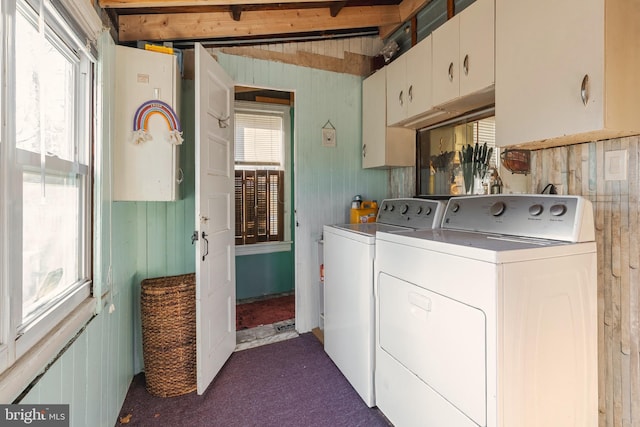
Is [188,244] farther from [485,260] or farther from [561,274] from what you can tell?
[561,274]

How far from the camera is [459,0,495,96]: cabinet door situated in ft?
5.21

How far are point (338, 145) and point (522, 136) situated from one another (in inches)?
65.6

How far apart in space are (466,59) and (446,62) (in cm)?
17

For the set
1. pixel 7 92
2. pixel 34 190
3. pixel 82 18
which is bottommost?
pixel 34 190

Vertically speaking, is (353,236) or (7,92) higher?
(7,92)

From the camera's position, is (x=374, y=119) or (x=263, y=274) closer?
(x=374, y=119)

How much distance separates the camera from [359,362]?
73.4 inches

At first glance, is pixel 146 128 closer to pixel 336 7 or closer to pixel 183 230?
pixel 183 230

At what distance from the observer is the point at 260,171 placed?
3.70m

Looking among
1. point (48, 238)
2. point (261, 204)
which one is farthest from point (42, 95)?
point (261, 204)

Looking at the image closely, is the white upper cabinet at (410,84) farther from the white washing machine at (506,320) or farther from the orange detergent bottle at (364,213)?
the white washing machine at (506,320)

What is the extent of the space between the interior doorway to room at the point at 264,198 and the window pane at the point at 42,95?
2276 millimetres

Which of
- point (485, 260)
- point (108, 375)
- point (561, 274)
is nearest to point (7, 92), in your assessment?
point (108, 375)

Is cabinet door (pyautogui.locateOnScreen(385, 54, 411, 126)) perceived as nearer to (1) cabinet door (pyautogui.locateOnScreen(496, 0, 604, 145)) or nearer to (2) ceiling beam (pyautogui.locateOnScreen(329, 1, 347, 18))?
(2) ceiling beam (pyautogui.locateOnScreen(329, 1, 347, 18))
